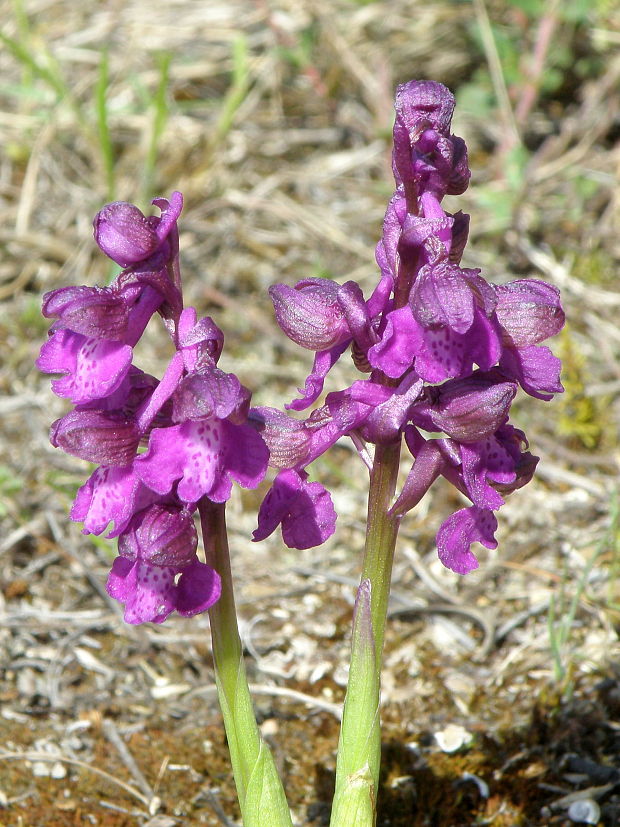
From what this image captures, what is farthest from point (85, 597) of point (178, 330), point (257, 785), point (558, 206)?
point (558, 206)

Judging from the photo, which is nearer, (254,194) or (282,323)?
(282,323)

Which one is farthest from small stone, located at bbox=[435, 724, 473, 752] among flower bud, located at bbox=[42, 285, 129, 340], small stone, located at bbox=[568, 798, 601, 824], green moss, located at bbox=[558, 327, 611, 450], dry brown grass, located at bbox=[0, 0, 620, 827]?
flower bud, located at bbox=[42, 285, 129, 340]

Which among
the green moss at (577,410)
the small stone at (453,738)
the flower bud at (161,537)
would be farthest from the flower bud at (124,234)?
the green moss at (577,410)

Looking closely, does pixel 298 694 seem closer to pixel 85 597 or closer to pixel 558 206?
pixel 85 597

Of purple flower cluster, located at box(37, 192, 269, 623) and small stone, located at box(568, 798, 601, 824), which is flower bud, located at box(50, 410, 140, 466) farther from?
small stone, located at box(568, 798, 601, 824)

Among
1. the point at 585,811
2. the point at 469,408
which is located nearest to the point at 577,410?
the point at 585,811

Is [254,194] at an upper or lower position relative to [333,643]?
upper

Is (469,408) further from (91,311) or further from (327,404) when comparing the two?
(91,311)
